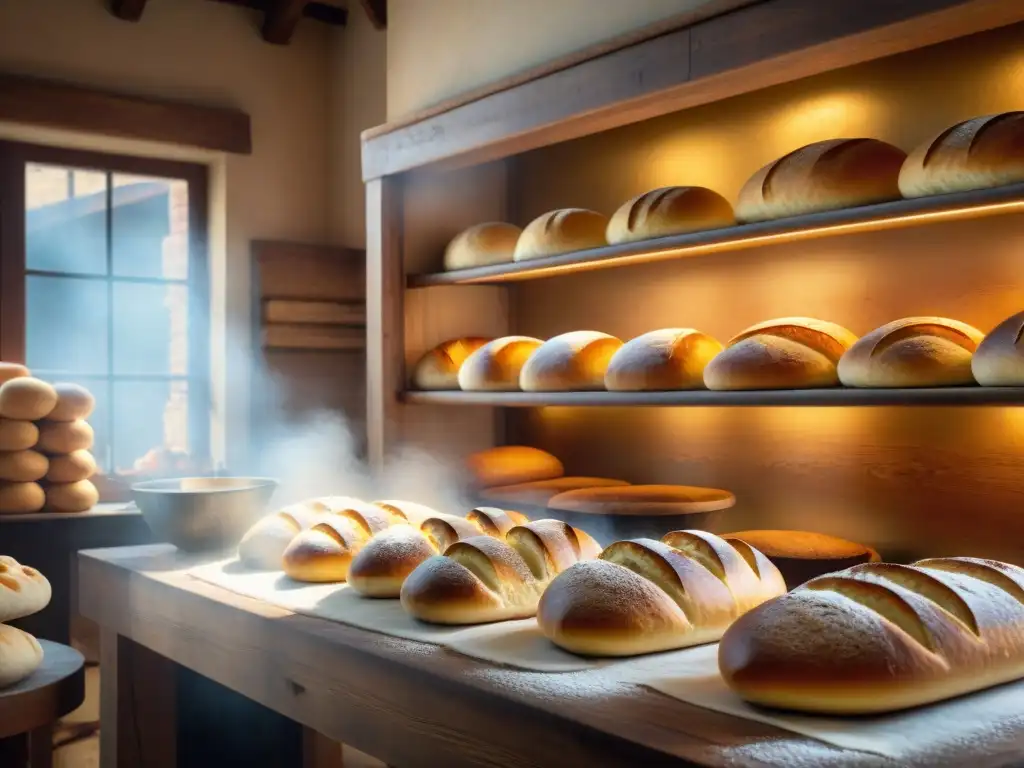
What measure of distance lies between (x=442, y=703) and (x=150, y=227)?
135 inches

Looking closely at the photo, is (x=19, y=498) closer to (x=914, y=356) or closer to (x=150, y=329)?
(x=150, y=329)

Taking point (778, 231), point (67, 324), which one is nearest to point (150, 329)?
point (67, 324)

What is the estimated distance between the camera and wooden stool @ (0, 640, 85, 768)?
170 cm

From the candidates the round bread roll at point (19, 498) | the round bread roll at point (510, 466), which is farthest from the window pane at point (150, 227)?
the round bread roll at point (510, 466)

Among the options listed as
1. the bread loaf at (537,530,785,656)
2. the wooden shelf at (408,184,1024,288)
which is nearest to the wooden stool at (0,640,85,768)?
the bread loaf at (537,530,785,656)

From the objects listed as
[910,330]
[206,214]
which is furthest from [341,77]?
[910,330]

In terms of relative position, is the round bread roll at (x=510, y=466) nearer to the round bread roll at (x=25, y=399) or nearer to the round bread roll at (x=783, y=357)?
the round bread roll at (x=783, y=357)

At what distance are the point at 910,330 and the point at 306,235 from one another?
3.15 metres

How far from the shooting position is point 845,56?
75.2 inches

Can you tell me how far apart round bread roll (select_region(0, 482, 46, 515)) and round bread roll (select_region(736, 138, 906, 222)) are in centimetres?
228

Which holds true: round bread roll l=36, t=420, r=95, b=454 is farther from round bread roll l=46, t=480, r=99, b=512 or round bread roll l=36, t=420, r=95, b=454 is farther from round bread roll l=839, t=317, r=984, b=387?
round bread roll l=839, t=317, r=984, b=387

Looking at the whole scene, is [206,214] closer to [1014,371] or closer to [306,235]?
[306,235]

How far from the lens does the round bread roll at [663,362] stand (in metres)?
2.20

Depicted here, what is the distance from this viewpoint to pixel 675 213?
7.32ft
